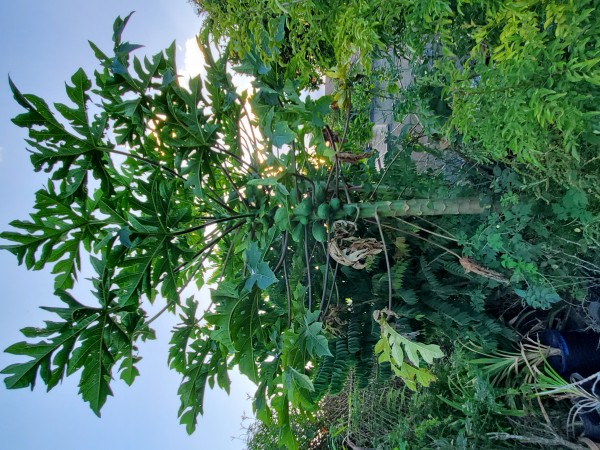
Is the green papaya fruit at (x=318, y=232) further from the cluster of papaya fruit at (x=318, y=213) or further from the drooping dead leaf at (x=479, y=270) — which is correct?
the drooping dead leaf at (x=479, y=270)

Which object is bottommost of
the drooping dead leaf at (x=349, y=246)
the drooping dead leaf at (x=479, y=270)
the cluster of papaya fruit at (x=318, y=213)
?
the drooping dead leaf at (x=479, y=270)

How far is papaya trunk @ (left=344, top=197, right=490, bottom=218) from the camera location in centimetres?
158

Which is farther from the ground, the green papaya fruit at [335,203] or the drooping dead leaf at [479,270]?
the green papaya fruit at [335,203]

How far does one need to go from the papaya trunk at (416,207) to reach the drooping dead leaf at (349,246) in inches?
2.8

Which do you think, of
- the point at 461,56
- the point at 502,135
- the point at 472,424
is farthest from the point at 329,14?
the point at 472,424

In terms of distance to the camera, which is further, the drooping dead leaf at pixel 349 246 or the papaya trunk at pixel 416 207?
the papaya trunk at pixel 416 207

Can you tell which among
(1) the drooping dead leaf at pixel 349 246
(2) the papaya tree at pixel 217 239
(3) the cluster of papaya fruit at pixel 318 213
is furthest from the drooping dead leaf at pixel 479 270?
(3) the cluster of papaya fruit at pixel 318 213

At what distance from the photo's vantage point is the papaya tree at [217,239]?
143 cm

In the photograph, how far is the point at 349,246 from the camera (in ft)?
5.08

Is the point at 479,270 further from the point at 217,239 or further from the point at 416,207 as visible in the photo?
the point at 217,239

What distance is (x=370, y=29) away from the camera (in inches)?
52.6

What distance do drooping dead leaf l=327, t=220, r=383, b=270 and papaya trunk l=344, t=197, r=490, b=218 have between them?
7 cm

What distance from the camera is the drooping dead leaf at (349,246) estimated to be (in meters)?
1.47

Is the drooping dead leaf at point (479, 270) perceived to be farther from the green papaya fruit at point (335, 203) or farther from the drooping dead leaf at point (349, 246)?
the green papaya fruit at point (335, 203)
